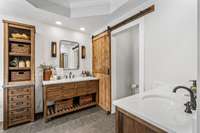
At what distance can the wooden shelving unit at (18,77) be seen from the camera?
214cm

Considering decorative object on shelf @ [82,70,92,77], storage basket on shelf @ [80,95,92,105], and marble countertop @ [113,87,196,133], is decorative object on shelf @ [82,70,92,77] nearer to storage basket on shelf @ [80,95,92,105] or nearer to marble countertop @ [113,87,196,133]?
storage basket on shelf @ [80,95,92,105]

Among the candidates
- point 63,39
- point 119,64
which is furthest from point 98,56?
point 63,39

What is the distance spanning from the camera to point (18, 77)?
240 cm

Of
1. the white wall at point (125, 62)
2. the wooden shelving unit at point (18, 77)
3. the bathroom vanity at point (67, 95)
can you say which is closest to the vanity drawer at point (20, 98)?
the wooden shelving unit at point (18, 77)

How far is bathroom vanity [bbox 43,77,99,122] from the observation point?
2.46m

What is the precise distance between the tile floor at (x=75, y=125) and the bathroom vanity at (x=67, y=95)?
0.17 meters

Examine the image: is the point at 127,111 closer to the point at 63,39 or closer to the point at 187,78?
the point at 187,78

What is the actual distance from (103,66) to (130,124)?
2.09 m

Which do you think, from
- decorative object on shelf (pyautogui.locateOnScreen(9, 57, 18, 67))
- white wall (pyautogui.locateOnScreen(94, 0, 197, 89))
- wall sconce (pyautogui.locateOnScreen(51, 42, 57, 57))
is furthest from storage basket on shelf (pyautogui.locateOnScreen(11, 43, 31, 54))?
white wall (pyautogui.locateOnScreen(94, 0, 197, 89))

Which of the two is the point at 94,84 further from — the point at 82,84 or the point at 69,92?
the point at 69,92

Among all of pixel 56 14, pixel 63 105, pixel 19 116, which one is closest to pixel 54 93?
pixel 63 105

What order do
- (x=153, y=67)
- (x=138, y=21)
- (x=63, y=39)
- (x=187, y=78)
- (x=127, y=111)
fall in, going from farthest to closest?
(x=63, y=39)
(x=138, y=21)
(x=153, y=67)
(x=187, y=78)
(x=127, y=111)

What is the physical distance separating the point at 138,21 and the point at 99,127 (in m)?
2.24

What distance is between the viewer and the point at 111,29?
2.78 m
